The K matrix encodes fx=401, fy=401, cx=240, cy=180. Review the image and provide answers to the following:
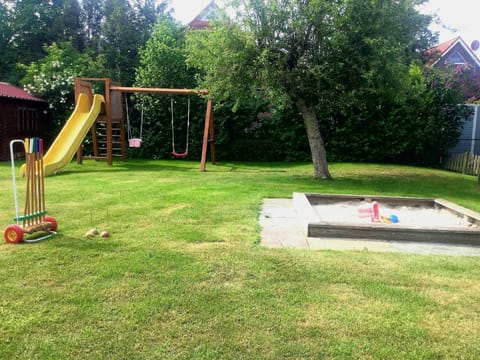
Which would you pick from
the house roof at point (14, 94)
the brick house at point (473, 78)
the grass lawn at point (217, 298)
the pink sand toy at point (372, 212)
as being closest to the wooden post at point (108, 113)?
the house roof at point (14, 94)

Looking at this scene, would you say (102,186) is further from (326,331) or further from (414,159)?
(414,159)

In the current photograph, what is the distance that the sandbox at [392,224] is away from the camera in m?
4.62

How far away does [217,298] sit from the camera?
288 centimetres

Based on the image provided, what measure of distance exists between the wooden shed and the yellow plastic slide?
3694mm

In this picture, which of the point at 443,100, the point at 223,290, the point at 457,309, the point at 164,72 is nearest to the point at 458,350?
the point at 457,309

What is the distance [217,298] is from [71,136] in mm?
10901

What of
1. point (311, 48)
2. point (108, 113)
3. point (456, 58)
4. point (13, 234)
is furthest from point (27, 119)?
point (456, 58)

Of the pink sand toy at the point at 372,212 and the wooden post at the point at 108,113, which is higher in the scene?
the wooden post at the point at 108,113

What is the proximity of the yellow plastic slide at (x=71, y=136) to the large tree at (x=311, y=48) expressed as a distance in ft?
15.4

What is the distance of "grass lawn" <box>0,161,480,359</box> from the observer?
2307 millimetres

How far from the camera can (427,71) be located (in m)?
14.4

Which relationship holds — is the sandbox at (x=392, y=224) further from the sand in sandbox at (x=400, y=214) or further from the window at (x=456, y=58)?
the window at (x=456, y=58)

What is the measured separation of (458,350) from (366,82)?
8.01 metres

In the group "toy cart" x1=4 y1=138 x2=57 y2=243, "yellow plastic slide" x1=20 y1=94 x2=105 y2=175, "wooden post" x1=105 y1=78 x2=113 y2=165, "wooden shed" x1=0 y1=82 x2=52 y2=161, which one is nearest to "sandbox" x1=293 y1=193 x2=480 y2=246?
"toy cart" x1=4 y1=138 x2=57 y2=243
